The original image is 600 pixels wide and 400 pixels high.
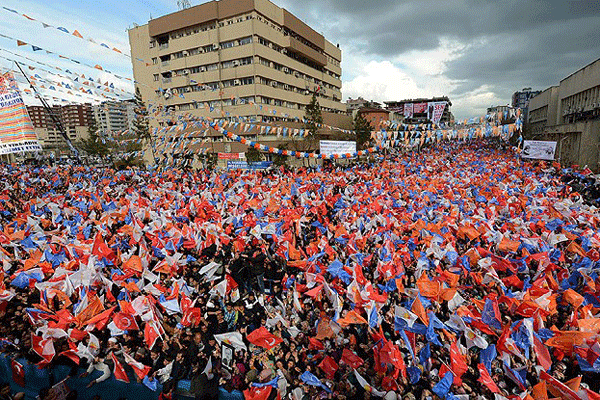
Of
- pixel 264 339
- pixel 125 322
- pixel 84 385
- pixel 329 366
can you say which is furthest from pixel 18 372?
pixel 329 366


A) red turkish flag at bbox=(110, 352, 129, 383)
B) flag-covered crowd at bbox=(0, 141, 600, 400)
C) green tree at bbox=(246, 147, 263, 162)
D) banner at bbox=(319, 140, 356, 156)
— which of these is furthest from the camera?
green tree at bbox=(246, 147, 263, 162)

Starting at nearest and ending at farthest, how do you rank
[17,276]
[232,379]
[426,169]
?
[232,379], [17,276], [426,169]

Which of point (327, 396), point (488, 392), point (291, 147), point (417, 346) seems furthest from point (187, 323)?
point (291, 147)

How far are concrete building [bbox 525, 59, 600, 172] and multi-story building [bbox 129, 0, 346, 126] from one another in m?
27.8

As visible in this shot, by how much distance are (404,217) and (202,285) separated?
5623 millimetres

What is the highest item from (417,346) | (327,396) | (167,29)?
(167,29)

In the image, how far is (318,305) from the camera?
5121 millimetres

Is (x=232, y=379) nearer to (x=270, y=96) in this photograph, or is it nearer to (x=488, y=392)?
(x=488, y=392)

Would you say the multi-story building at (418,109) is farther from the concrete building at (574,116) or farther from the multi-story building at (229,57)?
the multi-story building at (229,57)

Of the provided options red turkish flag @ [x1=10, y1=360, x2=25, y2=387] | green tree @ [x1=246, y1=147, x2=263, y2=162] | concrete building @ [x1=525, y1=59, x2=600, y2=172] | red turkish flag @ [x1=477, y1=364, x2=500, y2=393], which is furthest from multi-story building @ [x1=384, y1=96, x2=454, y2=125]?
red turkish flag @ [x1=10, y1=360, x2=25, y2=387]

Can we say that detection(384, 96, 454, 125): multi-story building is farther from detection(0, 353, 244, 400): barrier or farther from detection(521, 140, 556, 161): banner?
detection(0, 353, 244, 400): barrier

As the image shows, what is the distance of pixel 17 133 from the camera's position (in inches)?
353

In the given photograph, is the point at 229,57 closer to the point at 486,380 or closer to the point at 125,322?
the point at 125,322

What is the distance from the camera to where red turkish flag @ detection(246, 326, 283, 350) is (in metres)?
4.05
